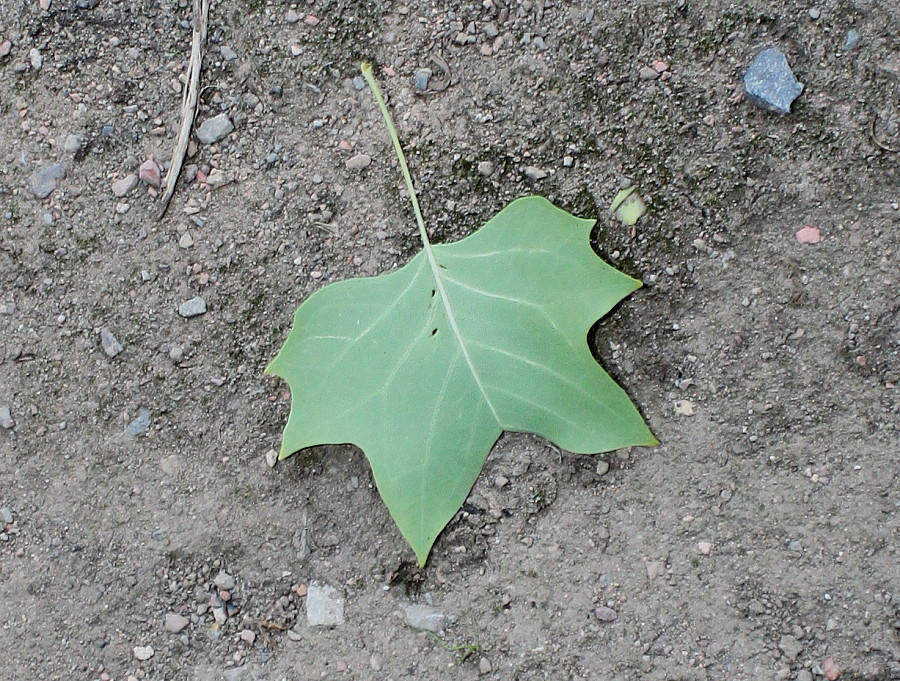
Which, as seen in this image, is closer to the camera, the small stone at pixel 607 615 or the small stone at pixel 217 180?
the small stone at pixel 607 615

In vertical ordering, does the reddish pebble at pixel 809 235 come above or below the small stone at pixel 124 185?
above

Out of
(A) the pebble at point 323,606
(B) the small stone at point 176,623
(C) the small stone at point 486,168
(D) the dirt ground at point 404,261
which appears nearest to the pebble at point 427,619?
(D) the dirt ground at point 404,261

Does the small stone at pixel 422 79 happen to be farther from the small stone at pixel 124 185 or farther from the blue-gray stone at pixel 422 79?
the small stone at pixel 124 185

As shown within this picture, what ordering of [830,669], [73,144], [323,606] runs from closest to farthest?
[830,669] < [323,606] < [73,144]

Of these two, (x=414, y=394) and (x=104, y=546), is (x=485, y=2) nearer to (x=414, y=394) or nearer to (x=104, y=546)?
(x=414, y=394)

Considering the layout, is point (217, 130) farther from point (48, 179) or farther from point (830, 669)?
point (830, 669)

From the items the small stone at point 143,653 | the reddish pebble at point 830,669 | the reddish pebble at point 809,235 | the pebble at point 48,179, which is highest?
the reddish pebble at point 809,235

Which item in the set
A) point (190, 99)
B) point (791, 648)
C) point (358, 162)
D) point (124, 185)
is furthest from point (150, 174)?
point (791, 648)

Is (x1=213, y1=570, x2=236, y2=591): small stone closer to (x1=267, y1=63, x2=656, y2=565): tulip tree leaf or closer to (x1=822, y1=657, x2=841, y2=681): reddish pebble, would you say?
(x1=267, y1=63, x2=656, y2=565): tulip tree leaf
